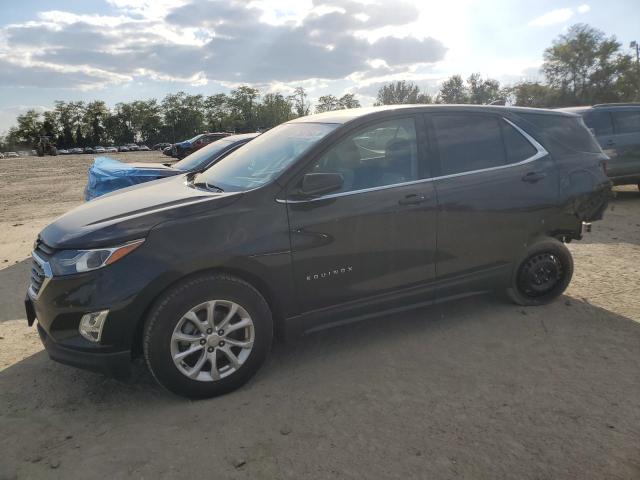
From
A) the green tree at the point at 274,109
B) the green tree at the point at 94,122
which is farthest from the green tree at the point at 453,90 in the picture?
the green tree at the point at 94,122

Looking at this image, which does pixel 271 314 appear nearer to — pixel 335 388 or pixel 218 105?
pixel 335 388

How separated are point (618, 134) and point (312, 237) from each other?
347 inches

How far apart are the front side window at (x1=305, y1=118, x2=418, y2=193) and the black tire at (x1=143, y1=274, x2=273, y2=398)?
38.6 inches

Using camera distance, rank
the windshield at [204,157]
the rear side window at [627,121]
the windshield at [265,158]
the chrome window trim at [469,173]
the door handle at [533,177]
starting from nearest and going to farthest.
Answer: the chrome window trim at [469,173] → the windshield at [265,158] → the door handle at [533,177] → the windshield at [204,157] → the rear side window at [627,121]

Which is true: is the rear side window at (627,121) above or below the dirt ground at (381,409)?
above

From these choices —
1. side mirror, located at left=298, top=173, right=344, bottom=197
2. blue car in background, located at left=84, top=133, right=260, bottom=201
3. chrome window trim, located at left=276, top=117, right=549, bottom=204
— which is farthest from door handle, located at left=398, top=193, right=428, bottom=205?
blue car in background, located at left=84, top=133, right=260, bottom=201

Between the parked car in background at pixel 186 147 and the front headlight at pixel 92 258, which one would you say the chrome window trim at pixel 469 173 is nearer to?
the front headlight at pixel 92 258

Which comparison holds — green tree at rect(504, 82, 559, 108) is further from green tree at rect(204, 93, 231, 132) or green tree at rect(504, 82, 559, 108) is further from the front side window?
the front side window

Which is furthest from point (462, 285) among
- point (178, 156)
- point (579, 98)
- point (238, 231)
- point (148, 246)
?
point (579, 98)

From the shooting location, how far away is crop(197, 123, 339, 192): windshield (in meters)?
3.54

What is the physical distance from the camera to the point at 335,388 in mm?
3273

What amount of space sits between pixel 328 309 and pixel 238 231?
858 mm

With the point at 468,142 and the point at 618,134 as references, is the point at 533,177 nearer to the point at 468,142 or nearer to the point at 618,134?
the point at 468,142

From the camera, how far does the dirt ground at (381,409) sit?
2555 millimetres
